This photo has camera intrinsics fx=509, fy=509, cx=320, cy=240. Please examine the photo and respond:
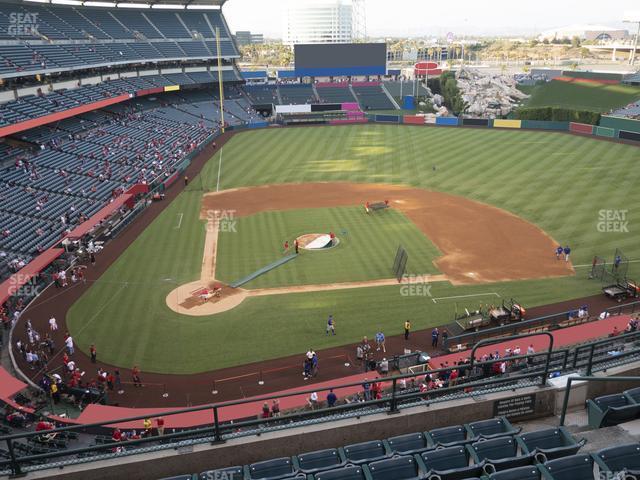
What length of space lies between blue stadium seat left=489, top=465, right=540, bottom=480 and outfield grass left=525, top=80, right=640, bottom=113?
79788 millimetres

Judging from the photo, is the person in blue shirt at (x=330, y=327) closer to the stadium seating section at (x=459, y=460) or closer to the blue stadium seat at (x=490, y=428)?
the blue stadium seat at (x=490, y=428)

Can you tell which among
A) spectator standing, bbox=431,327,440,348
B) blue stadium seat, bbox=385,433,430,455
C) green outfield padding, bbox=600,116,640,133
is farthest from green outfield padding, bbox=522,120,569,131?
blue stadium seat, bbox=385,433,430,455

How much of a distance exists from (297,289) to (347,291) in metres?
2.78

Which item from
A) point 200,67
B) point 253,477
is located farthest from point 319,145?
point 253,477

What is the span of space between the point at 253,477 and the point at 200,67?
3350 inches

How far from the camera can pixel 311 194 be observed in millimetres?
45344

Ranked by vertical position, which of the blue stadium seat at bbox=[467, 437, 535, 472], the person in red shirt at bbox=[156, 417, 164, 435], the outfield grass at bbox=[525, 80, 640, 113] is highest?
the outfield grass at bbox=[525, 80, 640, 113]

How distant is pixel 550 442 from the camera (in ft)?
28.0

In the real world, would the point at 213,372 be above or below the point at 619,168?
below

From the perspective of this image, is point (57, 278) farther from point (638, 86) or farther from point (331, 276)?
point (638, 86)

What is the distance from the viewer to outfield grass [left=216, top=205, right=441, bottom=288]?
29766 mm

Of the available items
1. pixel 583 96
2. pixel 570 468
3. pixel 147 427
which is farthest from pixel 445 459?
pixel 583 96

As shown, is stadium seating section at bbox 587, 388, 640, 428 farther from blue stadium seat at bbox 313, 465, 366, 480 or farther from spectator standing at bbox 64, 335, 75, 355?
spectator standing at bbox 64, 335, 75, 355

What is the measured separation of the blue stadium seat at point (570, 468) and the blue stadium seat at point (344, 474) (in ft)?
8.81
